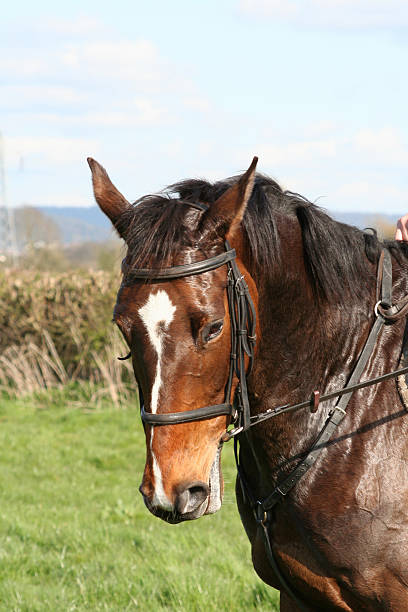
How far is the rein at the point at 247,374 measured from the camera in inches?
105

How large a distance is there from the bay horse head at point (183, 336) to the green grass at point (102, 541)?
0.75 meters

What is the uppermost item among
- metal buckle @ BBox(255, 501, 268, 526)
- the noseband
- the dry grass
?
the noseband

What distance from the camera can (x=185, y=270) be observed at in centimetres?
267

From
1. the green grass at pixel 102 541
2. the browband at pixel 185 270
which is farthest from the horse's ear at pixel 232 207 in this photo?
the green grass at pixel 102 541

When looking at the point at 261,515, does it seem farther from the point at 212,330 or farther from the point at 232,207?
the point at 232,207

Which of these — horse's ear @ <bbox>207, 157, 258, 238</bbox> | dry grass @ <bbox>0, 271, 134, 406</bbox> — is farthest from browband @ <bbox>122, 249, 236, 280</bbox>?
dry grass @ <bbox>0, 271, 134, 406</bbox>

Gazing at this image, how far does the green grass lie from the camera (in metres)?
4.89

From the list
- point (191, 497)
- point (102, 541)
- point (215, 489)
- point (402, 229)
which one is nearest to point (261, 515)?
point (215, 489)

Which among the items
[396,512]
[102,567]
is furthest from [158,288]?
[102,567]

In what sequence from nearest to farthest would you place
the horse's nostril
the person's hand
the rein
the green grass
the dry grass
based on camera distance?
the horse's nostril
the rein
the person's hand
the green grass
the dry grass

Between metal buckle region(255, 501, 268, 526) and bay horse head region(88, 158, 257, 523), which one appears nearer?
bay horse head region(88, 158, 257, 523)

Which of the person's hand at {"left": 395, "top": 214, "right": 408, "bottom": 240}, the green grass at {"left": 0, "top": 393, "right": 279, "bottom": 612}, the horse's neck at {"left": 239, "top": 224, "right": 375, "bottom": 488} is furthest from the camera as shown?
the green grass at {"left": 0, "top": 393, "right": 279, "bottom": 612}

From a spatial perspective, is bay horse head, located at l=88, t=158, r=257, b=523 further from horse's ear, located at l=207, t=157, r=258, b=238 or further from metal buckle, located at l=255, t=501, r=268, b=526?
metal buckle, located at l=255, t=501, r=268, b=526

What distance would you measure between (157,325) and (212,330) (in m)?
0.20
